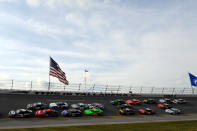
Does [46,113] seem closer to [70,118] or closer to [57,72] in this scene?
[70,118]

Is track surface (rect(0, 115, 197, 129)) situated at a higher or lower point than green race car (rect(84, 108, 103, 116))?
lower

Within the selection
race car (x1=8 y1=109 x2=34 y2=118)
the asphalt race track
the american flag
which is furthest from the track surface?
the american flag

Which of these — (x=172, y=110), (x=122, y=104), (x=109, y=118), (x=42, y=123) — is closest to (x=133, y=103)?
(x=122, y=104)

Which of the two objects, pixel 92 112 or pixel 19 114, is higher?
pixel 19 114

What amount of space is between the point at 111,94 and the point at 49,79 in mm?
20036

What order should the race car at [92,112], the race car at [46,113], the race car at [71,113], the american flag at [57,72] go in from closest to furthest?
the race car at [46,113] → the race car at [71,113] → the race car at [92,112] → the american flag at [57,72]

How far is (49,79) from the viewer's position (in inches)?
1955

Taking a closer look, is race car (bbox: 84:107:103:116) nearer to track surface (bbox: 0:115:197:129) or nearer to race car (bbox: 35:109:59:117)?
track surface (bbox: 0:115:197:129)

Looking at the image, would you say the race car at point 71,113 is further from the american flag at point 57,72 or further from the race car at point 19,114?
the american flag at point 57,72

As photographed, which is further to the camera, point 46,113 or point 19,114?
point 46,113

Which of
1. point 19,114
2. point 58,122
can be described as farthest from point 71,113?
point 19,114

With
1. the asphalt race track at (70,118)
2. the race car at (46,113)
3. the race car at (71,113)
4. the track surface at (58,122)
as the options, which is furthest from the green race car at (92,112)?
the race car at (46,113)

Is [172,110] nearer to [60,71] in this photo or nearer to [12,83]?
[60,71]

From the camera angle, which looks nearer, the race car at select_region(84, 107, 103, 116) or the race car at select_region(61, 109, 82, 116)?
the race car at select_region(61, 109, 82, 116)
